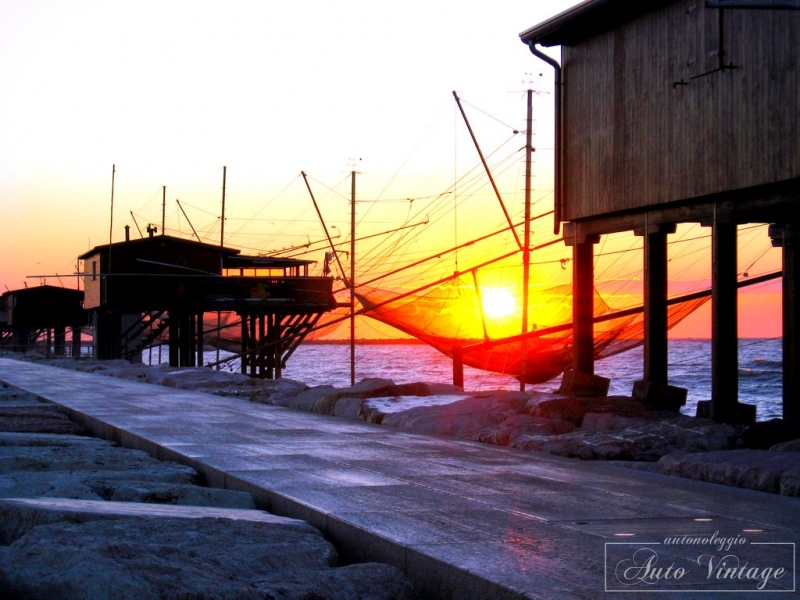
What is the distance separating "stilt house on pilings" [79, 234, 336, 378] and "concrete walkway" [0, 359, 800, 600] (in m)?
37.5

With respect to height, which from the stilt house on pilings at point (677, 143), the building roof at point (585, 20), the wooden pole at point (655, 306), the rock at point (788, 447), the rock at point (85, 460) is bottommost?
the rock at point (85, 460)

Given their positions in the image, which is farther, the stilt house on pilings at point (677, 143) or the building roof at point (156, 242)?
the building roof at point (156, 242)

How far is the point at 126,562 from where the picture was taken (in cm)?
382

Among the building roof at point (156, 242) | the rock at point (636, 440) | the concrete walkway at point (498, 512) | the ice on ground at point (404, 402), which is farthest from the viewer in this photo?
the building roof at point (156, 242)

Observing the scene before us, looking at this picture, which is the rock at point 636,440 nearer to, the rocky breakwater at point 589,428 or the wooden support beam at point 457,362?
the rocky breakwater at point 589,428

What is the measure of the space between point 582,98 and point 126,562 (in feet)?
42.7

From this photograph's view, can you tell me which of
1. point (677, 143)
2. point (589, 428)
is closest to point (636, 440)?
point (589, 428)

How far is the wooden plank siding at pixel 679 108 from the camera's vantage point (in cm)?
1168

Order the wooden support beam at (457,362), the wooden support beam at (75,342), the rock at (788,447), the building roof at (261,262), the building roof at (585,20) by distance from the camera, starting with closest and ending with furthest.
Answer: the rock at (788,447)
the building roof at (585,20)
the wooden support beam at (457,362)
the building roof at (261,262)
the wooden support beam at (75,342)

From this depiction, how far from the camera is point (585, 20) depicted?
1476 cm

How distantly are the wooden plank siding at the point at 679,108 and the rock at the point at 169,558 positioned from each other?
29.2ft

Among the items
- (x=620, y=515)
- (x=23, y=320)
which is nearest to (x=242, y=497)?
(x=620, y=515)

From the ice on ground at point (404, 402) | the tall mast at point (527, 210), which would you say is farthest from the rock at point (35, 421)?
the tall mast at point (527, 210)

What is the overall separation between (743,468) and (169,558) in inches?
180
